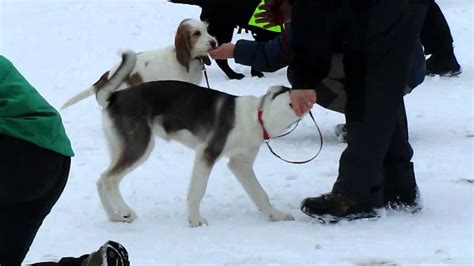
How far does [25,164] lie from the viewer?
348 cm

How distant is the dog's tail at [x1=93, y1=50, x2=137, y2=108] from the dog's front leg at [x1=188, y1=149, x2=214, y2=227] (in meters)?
0.69

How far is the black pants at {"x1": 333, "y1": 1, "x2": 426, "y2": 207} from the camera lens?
4.73 meters

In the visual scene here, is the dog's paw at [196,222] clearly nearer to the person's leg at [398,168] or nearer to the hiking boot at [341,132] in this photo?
the person's leg at [398,168]

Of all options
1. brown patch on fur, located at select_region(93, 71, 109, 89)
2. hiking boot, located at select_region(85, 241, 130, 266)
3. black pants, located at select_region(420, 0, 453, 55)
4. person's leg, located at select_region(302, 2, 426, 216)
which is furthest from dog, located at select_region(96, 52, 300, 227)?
black pants, located at select_region(420, 0, 453, 55)

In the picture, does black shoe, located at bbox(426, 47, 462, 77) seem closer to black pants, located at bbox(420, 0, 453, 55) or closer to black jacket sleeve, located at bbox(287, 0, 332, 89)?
black pants, located at bbox(420, 0, 453, 55)

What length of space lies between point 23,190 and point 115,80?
Answer: 2.10m

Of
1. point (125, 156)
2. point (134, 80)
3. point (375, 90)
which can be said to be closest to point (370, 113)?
point (375, 90)

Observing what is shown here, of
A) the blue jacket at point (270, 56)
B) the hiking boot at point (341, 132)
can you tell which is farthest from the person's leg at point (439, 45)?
the blue jacket at point (270, 56)

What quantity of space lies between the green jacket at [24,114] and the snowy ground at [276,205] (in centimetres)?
101

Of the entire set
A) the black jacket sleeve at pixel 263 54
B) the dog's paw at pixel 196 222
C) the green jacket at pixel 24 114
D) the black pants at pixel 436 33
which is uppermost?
the green jacket at pixel 24 114

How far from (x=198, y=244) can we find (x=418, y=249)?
1.11m

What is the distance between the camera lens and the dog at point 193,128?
5.06 metres

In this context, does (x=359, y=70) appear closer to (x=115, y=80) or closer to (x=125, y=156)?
(x=125, y=156)

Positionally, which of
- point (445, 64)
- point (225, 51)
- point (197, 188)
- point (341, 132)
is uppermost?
point (225, 51)
